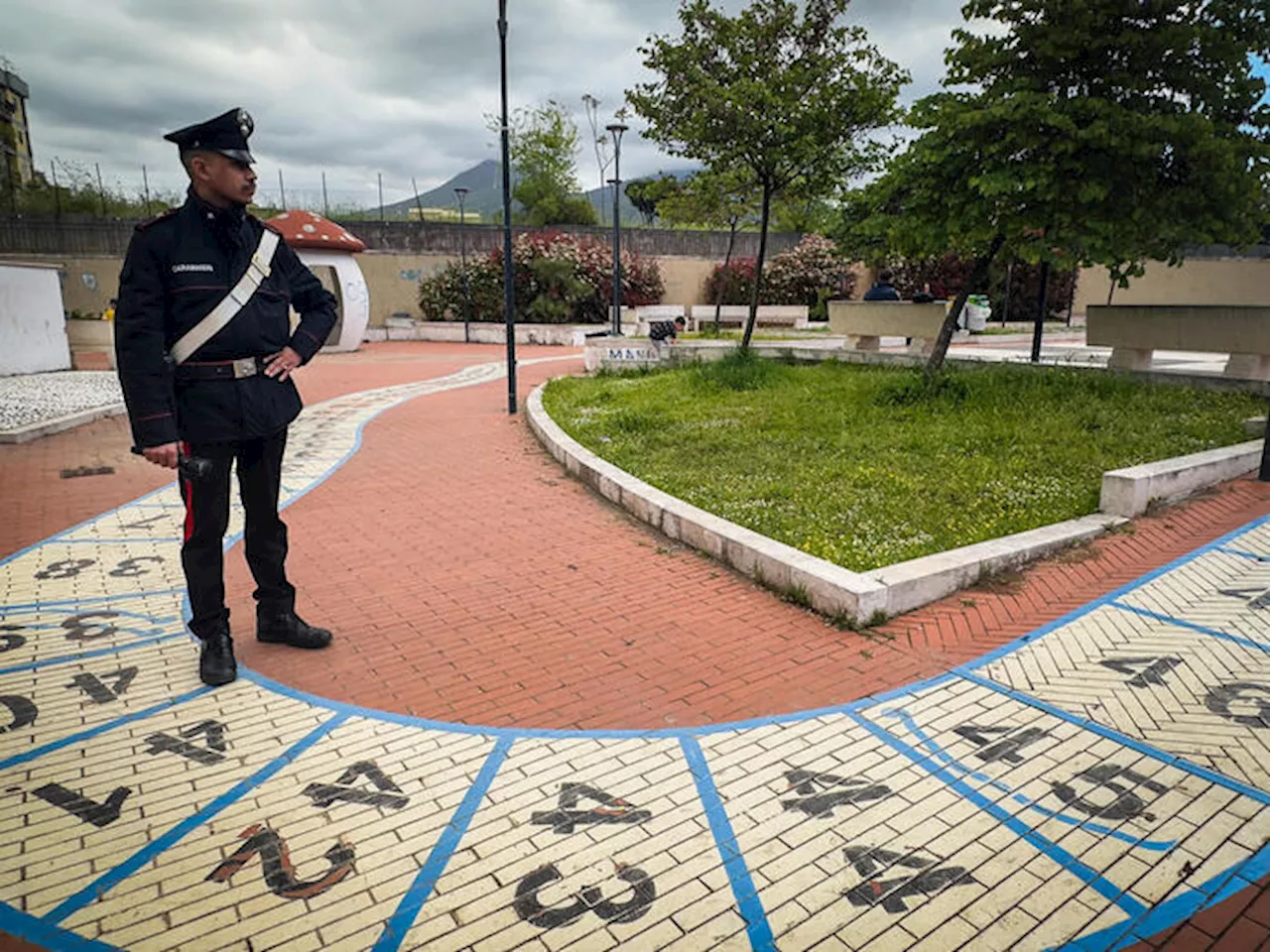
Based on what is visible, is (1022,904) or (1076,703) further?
(1076,703)

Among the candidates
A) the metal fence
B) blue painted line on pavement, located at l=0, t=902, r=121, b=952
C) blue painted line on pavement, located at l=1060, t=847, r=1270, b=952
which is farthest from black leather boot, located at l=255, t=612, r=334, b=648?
the metal fence

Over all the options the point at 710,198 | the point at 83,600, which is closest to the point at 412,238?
the point at 710,198

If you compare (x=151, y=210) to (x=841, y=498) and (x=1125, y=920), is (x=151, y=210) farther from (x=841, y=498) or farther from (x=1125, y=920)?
(x=1125, y=920)

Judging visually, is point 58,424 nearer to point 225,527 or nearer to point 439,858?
point 225,527

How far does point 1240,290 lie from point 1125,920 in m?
20.8

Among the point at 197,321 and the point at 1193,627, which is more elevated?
the point at 197,321

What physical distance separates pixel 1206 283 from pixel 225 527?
77.8 feet

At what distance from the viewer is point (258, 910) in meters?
2.42

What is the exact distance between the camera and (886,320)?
1628cm

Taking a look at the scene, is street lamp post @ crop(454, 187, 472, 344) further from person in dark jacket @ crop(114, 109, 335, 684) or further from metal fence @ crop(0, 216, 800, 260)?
person in dark jacket @ crop(114, 109, 335, 684)

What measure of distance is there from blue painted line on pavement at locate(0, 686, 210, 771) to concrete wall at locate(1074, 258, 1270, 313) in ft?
59.3

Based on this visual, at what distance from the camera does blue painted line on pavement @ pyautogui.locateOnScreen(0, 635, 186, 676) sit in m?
3.96

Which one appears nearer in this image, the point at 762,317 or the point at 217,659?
the point at 217,659

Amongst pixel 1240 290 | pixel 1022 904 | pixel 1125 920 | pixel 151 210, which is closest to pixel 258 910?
pixel 1022 904
